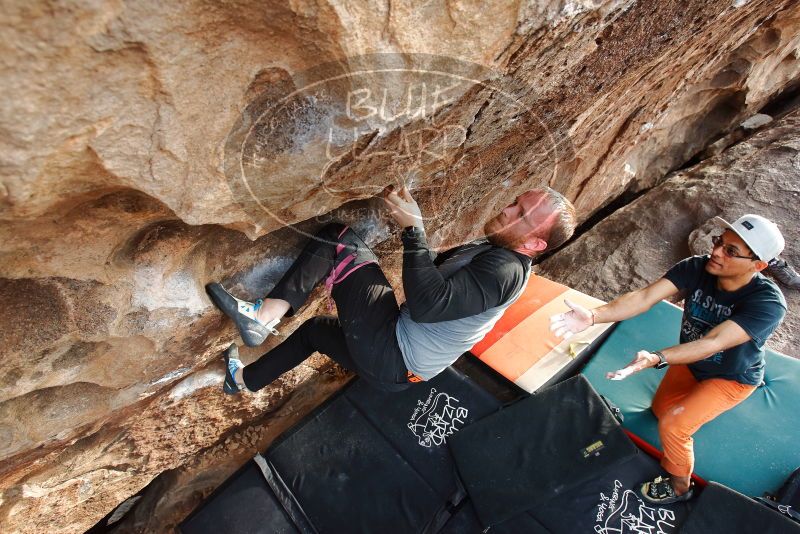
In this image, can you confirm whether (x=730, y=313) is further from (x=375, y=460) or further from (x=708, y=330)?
(x=375, y=460)

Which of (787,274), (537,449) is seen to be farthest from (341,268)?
(787,274)

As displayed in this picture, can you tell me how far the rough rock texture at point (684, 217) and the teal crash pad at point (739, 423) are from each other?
107cm

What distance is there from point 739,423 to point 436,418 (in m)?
1.87

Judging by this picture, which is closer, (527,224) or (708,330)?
(527,224)

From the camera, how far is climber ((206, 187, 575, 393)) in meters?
1.67

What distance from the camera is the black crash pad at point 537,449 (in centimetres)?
261

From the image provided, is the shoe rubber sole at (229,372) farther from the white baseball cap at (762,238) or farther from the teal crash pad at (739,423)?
the white baseball cap at (762,238)

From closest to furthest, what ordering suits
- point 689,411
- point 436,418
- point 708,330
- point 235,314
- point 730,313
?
point 235,314, point 730,313, point 708,330, point 689,411, point 436,418

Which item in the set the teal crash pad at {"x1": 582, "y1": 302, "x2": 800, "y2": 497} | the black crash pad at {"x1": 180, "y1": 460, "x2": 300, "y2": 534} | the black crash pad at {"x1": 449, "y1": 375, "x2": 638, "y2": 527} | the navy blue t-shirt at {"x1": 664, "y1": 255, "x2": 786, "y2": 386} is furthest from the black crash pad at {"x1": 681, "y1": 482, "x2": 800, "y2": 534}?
the black crash pad at {"x1": 180, "y1": 460, "x2": 300, "y2": 534}

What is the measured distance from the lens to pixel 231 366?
250 centimetres

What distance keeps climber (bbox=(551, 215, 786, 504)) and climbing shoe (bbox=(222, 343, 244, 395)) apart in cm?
180

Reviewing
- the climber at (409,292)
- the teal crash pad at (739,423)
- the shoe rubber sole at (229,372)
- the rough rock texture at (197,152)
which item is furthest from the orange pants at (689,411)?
the shoe rubber sole at (229,372)

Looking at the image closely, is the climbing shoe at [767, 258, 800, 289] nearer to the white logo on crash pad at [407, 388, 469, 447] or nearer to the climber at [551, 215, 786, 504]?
the climber at [551, 215, 786, 504]

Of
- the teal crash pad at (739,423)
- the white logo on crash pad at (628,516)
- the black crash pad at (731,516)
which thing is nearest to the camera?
the black crash pad at (731,516)
